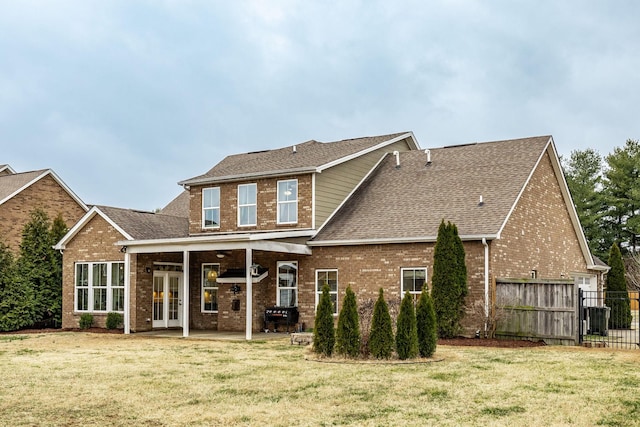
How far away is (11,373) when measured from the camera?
44.8ft

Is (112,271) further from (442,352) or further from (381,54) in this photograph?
(381,54)

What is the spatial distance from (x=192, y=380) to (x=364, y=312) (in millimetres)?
4955

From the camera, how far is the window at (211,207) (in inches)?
1023

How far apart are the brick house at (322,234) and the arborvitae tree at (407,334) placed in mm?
5717

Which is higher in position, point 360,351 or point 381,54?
point 381,54

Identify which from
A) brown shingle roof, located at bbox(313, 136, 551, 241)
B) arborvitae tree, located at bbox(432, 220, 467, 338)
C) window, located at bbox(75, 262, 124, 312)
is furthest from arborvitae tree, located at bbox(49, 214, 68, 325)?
arborvitae tree, located at bbox(432, 220, 467, 338)

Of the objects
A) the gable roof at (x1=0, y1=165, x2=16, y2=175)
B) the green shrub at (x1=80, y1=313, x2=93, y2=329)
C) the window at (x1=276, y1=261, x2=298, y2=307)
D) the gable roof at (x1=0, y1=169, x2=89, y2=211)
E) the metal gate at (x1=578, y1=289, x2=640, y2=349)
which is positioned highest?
the gable roof at (x1=0, y1=165, x2=16, y2=175)

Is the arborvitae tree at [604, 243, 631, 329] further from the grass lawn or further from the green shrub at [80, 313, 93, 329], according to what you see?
the green shrub at [80, 313, 93, 329]

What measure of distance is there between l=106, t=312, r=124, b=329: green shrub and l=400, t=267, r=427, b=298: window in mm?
10095

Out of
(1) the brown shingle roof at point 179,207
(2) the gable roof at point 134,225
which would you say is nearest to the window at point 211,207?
(2) the gable roof at point 134,225

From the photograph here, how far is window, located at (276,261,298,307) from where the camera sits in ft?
77.5

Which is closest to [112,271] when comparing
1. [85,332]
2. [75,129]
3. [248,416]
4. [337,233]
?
[85,332]

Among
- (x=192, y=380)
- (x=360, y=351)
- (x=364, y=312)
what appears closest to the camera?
(x=192, y=380)

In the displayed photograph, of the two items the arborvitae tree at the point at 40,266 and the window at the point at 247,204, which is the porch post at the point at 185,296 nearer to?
the window at the point at 247,204
